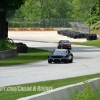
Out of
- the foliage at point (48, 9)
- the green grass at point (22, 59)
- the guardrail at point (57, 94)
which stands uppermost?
the foliage at point (48, 9)

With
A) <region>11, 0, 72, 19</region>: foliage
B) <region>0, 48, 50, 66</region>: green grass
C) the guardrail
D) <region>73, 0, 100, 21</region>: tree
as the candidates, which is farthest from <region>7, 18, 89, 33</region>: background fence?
the guardrail

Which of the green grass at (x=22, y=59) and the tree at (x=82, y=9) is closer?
the green grass at (x=22, y=59)

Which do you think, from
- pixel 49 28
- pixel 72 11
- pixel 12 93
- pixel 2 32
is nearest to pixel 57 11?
pixel 72 11

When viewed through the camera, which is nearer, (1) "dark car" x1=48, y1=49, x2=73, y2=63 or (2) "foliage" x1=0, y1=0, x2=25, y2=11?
(1) "dark car" x1=48, y1=49, x2=73, y2=63

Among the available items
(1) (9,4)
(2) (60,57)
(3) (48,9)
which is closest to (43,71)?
(2) (60,57)

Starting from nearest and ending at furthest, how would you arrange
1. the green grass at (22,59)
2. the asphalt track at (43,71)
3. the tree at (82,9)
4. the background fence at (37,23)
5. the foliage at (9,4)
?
the asphalt track at (43,71), the green grass at (22,59), the foliage at (9,4), the background fence at (37,23), the tree at (82,9)

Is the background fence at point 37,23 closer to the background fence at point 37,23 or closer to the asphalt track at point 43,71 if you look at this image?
the background fence at point 37,23

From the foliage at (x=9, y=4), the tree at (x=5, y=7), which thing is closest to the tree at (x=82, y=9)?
the tree at (x=5, y=7)

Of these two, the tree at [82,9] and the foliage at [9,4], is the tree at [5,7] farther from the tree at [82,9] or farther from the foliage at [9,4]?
the tree at [82,9]

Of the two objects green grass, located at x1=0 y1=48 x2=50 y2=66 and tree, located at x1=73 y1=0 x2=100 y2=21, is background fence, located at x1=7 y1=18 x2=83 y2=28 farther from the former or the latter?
green grass, located at x1=0 y1=48 x2=50 y2=66

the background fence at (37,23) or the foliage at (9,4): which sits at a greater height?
the foliage at (9,4)

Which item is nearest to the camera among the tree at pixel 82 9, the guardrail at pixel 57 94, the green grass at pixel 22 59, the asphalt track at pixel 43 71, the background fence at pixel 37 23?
the guardrail at pixel 57 94

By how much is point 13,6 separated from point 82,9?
12426 cm

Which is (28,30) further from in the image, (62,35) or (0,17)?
(0,17)
